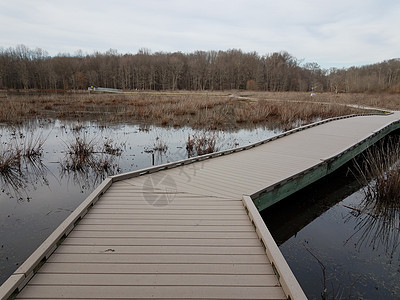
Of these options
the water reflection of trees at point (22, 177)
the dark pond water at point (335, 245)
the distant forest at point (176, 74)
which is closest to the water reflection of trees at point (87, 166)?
the water reflection of trees at point (22, 177)

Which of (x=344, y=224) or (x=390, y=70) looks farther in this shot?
(x=390, y=70)

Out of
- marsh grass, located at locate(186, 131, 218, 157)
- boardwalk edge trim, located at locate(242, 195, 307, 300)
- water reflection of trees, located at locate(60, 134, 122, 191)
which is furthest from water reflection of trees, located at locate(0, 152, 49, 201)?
boardwalk edge trim, located at locate(242, 195, 307, 300)

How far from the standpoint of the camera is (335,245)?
3168 millimetres

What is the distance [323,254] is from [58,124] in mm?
10923

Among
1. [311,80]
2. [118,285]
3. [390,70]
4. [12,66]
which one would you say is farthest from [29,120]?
[311,80]

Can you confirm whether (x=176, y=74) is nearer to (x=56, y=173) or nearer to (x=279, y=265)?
(x=56, y=173)

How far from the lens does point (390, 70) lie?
126 feet

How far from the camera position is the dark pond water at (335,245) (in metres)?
2.47

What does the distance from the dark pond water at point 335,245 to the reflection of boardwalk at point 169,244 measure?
1.70 feet

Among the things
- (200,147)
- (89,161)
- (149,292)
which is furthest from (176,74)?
(149,292)

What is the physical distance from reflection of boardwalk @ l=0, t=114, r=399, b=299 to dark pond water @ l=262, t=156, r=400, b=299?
1.70 feet

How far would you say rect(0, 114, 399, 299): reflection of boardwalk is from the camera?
1.67 m

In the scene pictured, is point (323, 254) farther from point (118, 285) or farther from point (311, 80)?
point (311, 80)

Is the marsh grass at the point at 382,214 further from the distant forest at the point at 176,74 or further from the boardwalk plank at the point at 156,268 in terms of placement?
the distant forest at the point at 176,74
